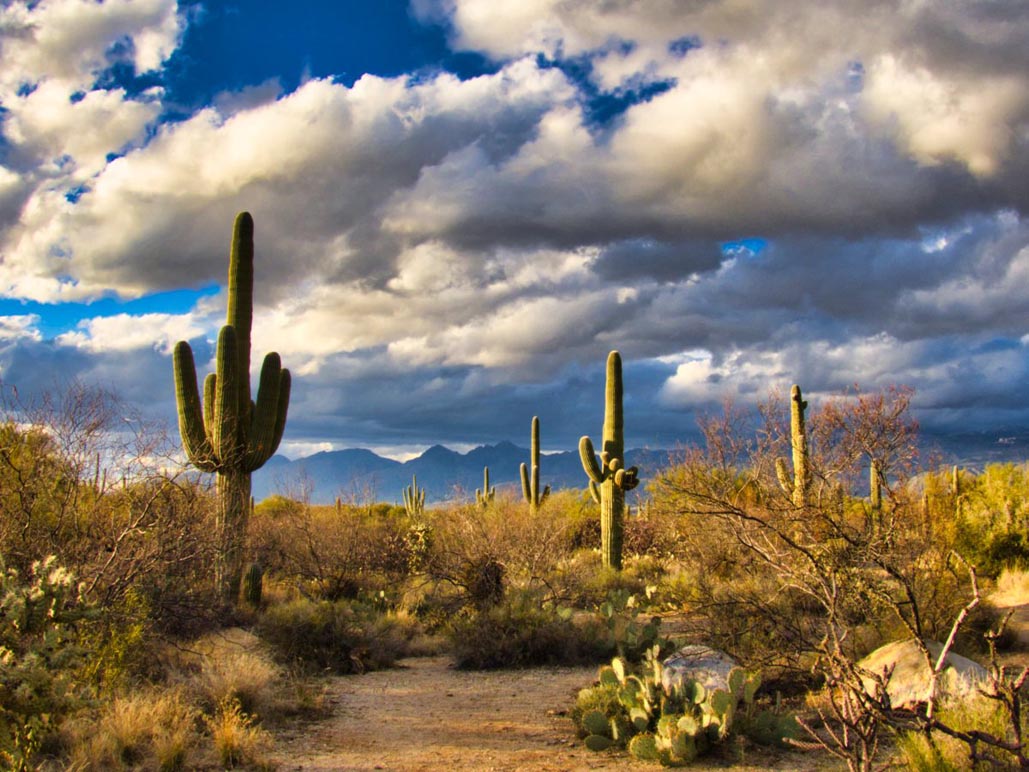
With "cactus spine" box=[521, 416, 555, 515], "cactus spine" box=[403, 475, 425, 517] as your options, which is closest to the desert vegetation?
"cactus spine" box=[521, 416, 555, 515]

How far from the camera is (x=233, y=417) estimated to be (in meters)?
16.2

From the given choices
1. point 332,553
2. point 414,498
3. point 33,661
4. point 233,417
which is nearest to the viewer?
point 33,661

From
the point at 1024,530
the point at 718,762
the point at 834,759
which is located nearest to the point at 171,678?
the point at 718,762

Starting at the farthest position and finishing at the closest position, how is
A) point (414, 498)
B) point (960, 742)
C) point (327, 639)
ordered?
point (414, 498) → point (327, 639) → point (960, 742)

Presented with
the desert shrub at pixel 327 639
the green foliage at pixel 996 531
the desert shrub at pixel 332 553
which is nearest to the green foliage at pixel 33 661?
the desert shrub at pixel 327 639

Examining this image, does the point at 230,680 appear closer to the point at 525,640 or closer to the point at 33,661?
the point at 33,661

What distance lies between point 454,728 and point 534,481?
20113mm

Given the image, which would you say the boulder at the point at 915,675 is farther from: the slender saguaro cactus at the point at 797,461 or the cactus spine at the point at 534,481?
the cactus spine at the point at 534,481

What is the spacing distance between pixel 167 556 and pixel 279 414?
575 centimetres

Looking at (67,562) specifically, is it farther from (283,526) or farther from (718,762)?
(283,526)

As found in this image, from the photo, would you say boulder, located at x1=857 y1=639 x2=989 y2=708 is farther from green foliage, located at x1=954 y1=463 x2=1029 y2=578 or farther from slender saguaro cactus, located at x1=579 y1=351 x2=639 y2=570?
slender saguaro cactus, located at x1=579 y1=351 x2=639 y2=570

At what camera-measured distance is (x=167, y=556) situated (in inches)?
486

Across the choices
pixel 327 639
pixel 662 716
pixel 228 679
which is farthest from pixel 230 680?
pixel 662 716

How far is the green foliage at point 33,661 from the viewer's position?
6008 mm
